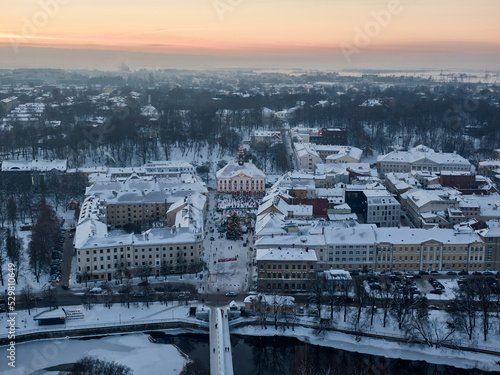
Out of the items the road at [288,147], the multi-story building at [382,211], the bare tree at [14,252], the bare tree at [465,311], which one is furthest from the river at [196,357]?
the road at [288,147]

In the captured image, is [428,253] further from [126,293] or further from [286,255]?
[126,293]

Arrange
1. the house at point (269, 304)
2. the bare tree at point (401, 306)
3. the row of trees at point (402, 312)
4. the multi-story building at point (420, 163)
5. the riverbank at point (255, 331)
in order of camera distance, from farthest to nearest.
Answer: the multi-story building at point (420, 163) < the house at point (269, 304) < the bare tree at point (401, 306) < the row of trees at point (402, 312) < the riverbank at point (255, 331)

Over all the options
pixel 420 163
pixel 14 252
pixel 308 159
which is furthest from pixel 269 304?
pixel 420 163

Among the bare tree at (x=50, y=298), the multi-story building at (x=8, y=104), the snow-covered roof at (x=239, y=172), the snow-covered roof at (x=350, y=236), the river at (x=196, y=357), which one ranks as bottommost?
the river at (x=196, y=357)

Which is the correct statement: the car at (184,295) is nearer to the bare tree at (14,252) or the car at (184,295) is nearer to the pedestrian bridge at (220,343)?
the pedestrian bridge at (220,343)

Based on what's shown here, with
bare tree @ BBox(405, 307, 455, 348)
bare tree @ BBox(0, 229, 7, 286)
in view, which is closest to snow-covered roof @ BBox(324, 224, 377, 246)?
bare tree @ BBox(405, 307, 455, 348)

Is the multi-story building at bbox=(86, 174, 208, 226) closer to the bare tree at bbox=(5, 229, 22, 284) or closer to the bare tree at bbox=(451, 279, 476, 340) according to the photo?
the bare tree at bbox=(5, 229, 22, 284)
